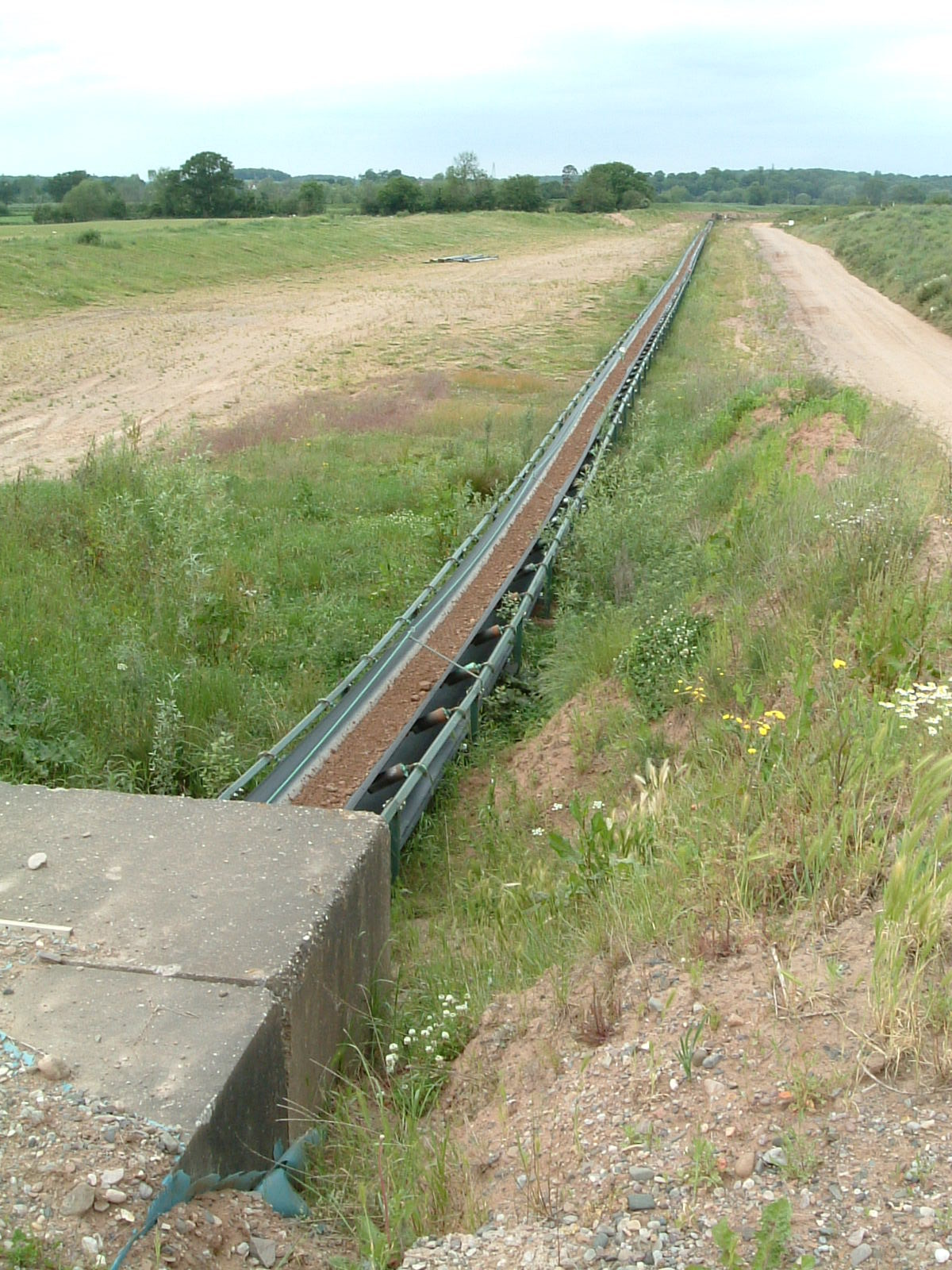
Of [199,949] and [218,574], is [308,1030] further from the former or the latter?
[218,574]

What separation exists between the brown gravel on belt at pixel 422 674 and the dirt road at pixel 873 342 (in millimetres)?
4230

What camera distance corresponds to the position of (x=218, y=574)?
28.4 ft

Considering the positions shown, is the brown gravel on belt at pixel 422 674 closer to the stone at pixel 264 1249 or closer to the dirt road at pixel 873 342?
the stone at pixel 264 1249

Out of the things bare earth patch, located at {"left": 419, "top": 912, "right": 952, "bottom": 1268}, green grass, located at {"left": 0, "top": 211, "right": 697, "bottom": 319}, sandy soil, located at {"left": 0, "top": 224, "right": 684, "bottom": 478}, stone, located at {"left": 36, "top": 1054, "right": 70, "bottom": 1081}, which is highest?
green grass, located at {"left": 0, "top": 211, "right": 697, "bottom": 319}

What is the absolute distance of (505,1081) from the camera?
3.41 m

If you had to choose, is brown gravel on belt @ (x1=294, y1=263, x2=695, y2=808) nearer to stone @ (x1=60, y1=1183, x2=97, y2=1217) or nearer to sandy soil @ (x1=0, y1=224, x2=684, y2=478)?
stone @ (x1=60, y1=1183, x2=97, y2=1217)

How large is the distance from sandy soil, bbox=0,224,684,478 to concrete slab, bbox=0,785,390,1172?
24.7 feet

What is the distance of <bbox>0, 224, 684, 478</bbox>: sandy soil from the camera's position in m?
17.0

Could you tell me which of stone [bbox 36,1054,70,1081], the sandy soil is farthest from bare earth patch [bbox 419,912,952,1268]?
the sandy soil

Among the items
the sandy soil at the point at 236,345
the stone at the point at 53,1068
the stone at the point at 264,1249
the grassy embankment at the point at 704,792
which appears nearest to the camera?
the stone at the point at 264,1249

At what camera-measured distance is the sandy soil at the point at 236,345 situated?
1702cm

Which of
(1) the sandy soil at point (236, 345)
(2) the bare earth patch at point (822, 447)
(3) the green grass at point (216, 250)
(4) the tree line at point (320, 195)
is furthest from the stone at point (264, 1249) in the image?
(4) the tree line at point (320, 195)

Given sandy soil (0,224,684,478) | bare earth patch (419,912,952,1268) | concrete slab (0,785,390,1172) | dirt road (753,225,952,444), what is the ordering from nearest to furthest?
bare earth patch (419,912,952,1268)
concrete slab (0,785,390,1172)
dirt road (753,225,952,444)
sandy soil (0,224,684,478)

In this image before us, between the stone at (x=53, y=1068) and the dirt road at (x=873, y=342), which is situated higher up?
the dirt road at (x=873, y=342)
